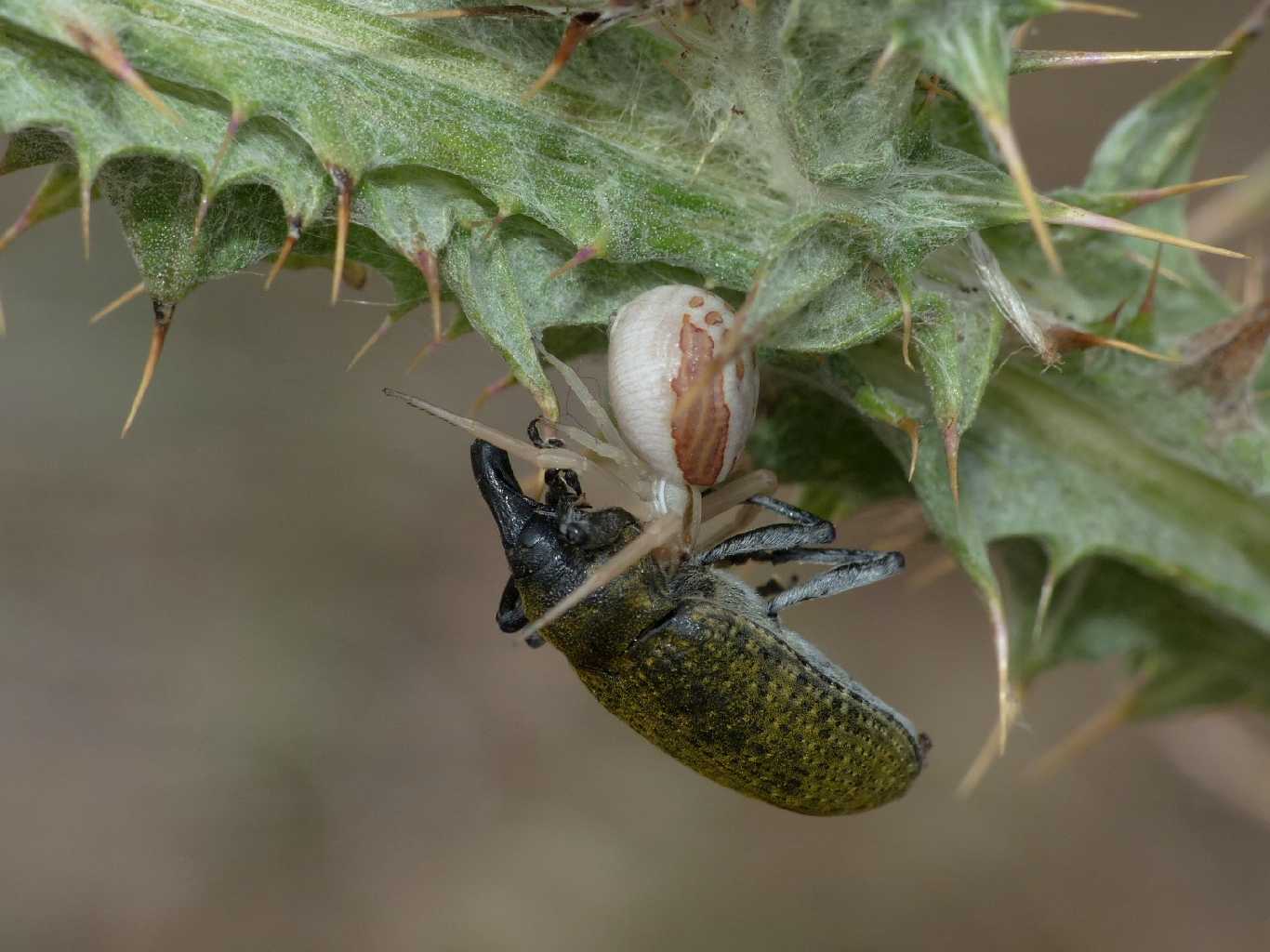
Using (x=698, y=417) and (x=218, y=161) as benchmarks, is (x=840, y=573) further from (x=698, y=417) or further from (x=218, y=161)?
(x=218, y=161)

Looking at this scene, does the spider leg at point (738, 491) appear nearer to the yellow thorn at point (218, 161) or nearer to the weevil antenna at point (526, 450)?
the weevil antenna at point (526, 450)

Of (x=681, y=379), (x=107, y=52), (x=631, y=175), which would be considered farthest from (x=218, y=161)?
(x=681, y=379)

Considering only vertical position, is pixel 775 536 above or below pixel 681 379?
below

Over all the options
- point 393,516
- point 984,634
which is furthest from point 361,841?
point 984,634

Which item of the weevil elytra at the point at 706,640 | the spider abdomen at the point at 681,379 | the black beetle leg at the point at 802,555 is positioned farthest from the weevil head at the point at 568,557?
the spider abdomen at the point at 681,379

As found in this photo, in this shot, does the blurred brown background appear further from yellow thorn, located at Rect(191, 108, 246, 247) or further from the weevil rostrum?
yellow thorn, located at Rect(191, 108, 246, 247)

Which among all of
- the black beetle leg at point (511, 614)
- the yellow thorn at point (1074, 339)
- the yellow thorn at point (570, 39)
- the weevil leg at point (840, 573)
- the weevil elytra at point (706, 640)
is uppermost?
the yellow thorn at point (570, 39)

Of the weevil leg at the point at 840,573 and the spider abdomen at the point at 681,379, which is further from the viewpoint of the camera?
the weevil leg at the point at 840,573

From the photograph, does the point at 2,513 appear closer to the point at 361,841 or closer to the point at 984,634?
the point at 361,841
